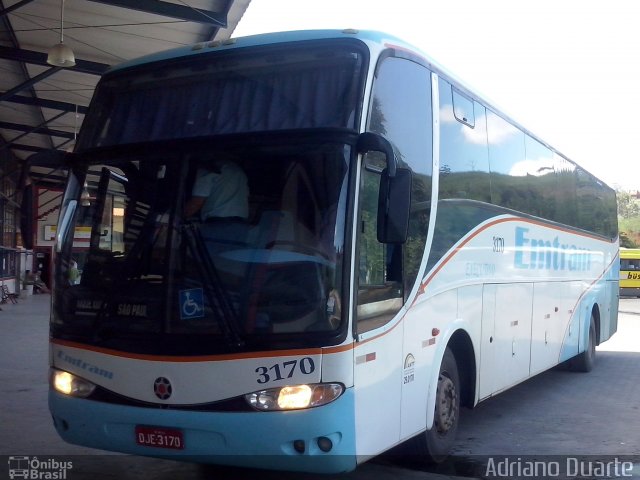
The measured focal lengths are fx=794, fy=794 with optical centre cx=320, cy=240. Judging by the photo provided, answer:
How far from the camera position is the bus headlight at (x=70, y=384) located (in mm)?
5598

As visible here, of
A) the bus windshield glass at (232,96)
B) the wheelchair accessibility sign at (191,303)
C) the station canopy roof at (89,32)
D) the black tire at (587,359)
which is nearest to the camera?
the wheelchair accessibility sign at (191,303)

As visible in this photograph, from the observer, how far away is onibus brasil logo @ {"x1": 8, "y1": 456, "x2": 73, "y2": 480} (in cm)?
644

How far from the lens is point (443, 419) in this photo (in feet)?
22.7

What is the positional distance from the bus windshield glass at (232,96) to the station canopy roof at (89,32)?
9212mm

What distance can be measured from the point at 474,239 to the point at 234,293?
3.36 metres

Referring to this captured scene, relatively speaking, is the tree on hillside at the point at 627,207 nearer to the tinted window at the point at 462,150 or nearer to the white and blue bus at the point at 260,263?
the tinted window at the point at 462,150

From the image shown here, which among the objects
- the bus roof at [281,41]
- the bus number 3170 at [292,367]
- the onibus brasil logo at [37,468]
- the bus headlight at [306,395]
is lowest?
the onibus brasil logo at [37,468]

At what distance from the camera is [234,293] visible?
5125 millimetres

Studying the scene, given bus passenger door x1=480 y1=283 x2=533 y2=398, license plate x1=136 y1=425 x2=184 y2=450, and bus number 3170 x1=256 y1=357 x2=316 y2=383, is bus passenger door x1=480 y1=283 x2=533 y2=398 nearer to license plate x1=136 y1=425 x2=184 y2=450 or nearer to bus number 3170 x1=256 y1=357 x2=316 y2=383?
bus number 3170 x1=256 y1=357 x2=316 y2=383

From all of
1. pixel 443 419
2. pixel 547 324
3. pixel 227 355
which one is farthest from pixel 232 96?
pixel 547 324

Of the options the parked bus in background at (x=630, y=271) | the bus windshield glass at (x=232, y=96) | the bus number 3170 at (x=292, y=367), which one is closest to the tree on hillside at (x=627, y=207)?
the parked bus in background at (x=630, y=271)

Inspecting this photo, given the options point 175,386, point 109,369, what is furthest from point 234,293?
point 109,369

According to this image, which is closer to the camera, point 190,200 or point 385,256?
point 190,200

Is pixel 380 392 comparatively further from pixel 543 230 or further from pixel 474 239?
pixel 543 230
